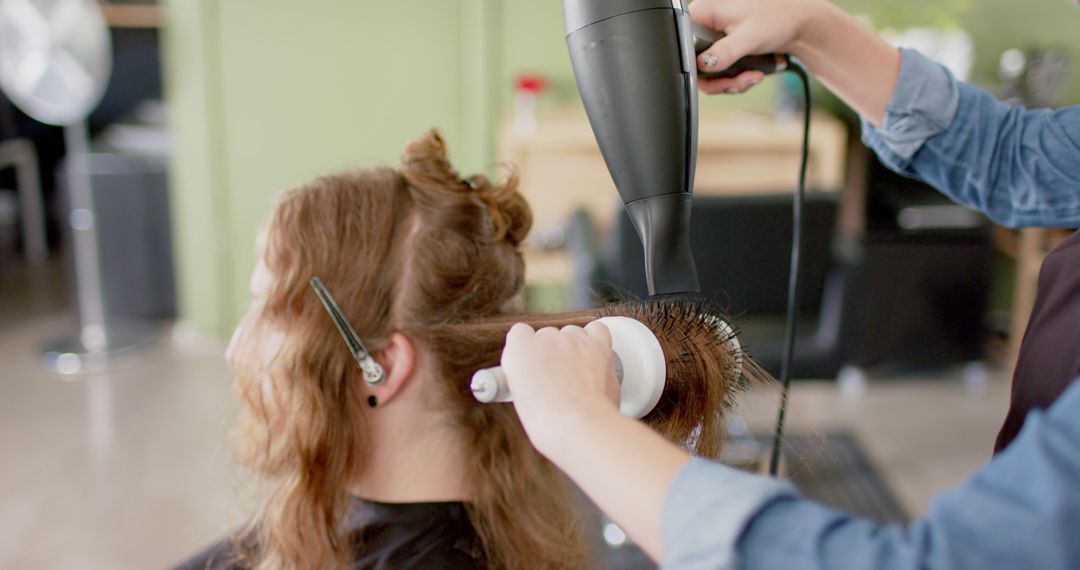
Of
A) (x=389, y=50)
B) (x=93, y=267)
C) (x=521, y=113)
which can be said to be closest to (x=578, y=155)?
(x=521, y=113)

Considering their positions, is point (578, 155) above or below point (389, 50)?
below

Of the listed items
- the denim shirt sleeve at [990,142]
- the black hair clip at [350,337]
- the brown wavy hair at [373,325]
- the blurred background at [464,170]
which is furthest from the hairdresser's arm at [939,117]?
the blurred background at [464,170]

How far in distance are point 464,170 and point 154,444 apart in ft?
Answer: 4.49

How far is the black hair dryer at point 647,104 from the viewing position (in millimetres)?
686

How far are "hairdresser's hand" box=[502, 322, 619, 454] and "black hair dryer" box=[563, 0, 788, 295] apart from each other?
0.12 meters

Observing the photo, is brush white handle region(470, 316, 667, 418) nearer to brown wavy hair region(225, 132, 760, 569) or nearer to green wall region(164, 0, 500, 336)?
brown wavy hair region(225, 132, 760, 569)

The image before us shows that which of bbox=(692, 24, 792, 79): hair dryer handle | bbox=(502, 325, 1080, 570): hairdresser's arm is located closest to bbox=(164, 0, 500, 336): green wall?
bbox=(692, 24, 792, 79): hair dryer handle

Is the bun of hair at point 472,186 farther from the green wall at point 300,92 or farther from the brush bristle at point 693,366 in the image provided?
the green wall at point 300,92

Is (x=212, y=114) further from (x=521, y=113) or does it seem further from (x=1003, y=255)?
(x=1003, y=255)

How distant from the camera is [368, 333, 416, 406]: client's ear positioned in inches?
38.0

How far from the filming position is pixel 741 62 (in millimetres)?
870

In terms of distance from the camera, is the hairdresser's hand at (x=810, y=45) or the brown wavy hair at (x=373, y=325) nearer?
the hairdresser's hand at (x=810, y=45)

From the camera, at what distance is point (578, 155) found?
3072 millimetres

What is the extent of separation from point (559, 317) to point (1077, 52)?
121 inches
